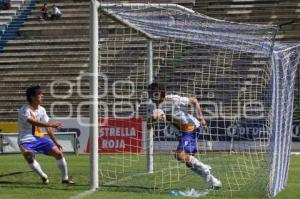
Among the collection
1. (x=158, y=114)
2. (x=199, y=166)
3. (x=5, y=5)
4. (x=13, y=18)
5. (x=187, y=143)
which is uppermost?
(x=5, y=5)

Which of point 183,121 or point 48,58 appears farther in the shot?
point 48,58

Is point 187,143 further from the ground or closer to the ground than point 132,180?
further from the ground

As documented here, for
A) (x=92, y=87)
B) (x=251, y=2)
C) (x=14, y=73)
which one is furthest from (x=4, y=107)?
(x=92, y=87)

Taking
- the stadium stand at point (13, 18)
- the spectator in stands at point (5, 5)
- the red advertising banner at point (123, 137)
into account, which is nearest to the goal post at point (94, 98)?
the red advertising banner at point (123, 137)

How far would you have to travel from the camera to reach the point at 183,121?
12859 millimetres

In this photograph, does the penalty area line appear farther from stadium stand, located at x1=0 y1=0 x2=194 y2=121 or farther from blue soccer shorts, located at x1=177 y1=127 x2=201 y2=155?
stadium stand, located at x1=0 y1=0 x2=194 y2=121

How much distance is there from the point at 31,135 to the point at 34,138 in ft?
0.25

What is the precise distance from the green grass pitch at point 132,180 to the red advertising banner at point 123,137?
0.77m

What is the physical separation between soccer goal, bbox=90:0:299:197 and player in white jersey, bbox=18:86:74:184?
3.25 ft

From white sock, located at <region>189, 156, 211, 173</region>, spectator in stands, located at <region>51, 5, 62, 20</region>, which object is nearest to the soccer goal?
white sock, located at <region>189, 156, 211, 173</region>

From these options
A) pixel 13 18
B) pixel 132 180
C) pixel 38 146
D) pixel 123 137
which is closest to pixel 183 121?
pixel 132 180

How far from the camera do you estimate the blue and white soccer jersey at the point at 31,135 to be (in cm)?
1297

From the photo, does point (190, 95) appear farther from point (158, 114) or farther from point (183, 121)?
point (158, 114)

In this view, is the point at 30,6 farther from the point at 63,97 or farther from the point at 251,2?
the point at 251,2
